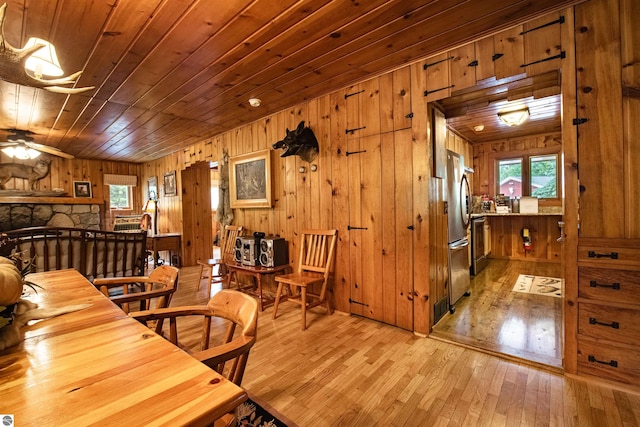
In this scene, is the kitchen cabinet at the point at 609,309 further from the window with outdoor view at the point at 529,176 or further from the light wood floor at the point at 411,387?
the window with outdoor view at the point at 529,176

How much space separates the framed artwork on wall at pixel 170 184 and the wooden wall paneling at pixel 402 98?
4914mm

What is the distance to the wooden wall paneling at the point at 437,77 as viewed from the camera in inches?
89.1

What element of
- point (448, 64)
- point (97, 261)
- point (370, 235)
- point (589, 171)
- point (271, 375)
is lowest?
point (271, 375)

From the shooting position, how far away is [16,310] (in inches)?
39.6

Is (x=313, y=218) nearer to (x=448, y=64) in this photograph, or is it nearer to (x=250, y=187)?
(x=250, y=187)

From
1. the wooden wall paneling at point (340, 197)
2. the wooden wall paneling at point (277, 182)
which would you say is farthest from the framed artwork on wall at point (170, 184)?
the wooden wall paneling at point (340, 197)

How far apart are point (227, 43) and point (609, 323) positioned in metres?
3.09

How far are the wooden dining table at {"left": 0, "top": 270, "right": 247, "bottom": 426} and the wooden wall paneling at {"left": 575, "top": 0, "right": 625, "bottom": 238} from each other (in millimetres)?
2247

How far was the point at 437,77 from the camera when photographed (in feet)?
7.59

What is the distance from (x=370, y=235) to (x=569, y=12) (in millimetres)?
2095

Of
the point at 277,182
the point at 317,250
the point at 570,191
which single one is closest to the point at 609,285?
the point at 570,191

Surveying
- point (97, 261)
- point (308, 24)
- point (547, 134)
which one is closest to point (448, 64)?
point (308, 24)

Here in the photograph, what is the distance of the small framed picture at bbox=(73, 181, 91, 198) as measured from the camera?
20.7ft

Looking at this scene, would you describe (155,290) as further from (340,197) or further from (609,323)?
(609,323)
